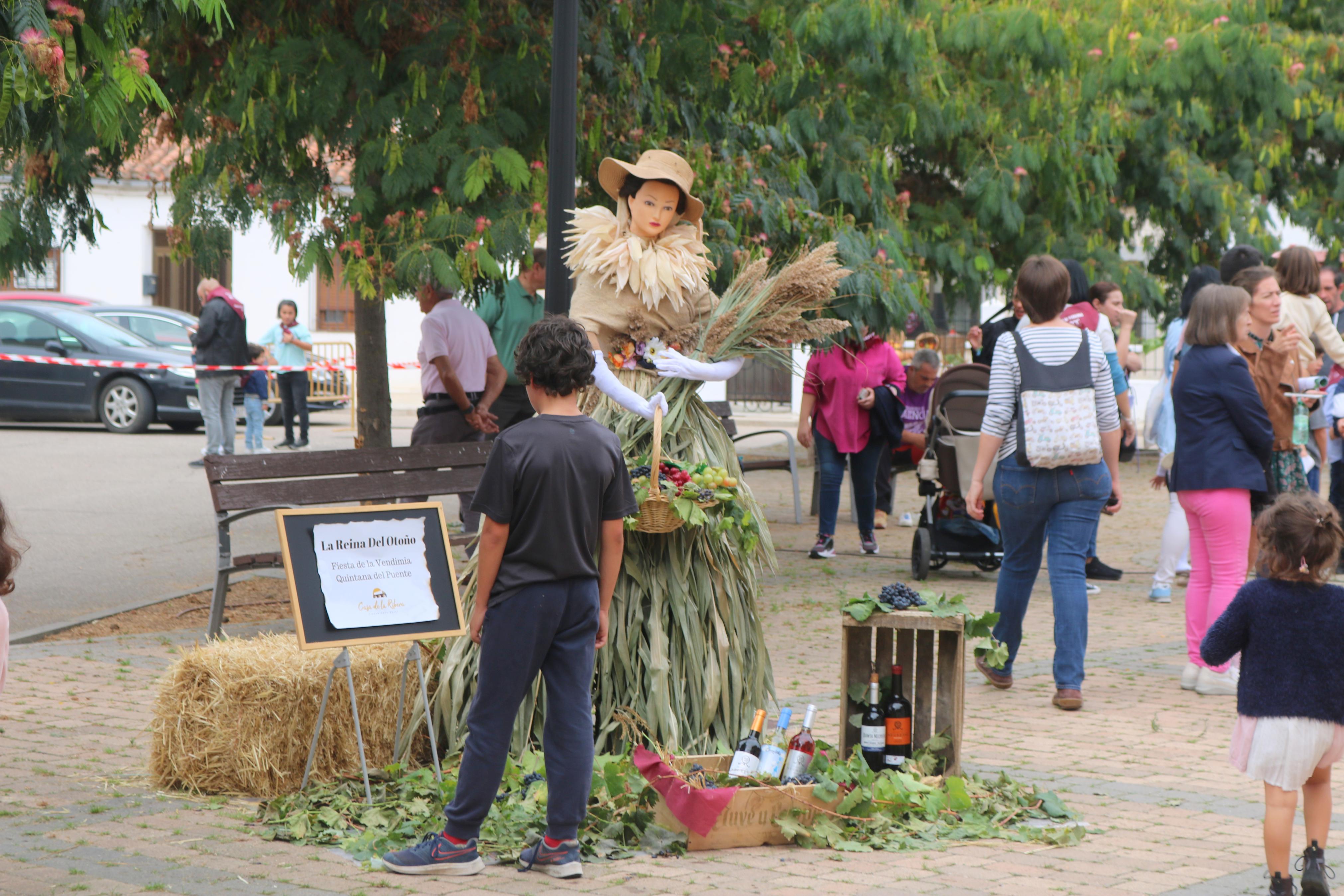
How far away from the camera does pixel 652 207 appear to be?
582 centimetres

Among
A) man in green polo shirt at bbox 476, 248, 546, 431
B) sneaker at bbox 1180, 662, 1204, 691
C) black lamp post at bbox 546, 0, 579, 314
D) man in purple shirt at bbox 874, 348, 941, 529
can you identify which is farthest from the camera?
man in purple shirt at bbox 874, 348, 941, 529

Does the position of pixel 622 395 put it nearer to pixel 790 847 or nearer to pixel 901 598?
pixel 901 598

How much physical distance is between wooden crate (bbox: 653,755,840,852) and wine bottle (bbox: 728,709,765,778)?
85mm

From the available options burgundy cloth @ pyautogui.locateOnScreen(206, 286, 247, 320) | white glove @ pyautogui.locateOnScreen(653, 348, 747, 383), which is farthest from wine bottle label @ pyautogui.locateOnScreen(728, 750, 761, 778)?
burgundy cloth @ pyautogui.locateOnScreen(206, 286, 247, 320)

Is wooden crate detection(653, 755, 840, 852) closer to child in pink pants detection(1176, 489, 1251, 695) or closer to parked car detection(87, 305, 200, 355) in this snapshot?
child in pink pants detection(1176, 489, 1251, 695)

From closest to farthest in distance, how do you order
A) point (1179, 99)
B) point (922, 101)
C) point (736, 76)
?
1. point (736, 76)
2. point (922, 101)
3. point (1179, 99)

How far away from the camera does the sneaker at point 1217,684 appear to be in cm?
719

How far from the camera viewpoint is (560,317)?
181 inches

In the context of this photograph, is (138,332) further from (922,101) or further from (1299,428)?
(1299,428)

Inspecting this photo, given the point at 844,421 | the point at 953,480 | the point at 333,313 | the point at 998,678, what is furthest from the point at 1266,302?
the point at 333,313

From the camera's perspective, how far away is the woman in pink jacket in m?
10.9

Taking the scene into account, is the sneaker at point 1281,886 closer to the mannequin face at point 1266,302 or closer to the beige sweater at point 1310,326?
the mannequin face at point 1266,302

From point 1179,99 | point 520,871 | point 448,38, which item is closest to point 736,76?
point 448,38

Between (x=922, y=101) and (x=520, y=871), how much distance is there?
9883 millimetres
